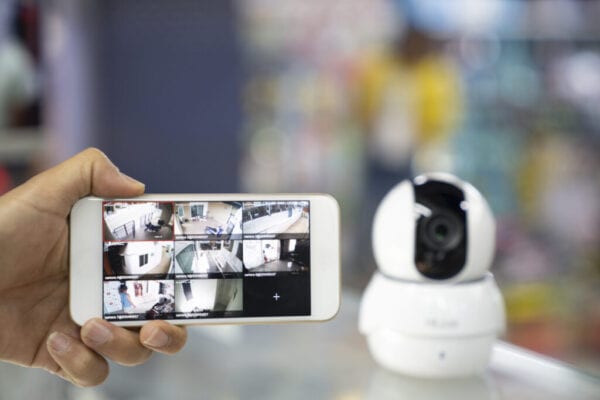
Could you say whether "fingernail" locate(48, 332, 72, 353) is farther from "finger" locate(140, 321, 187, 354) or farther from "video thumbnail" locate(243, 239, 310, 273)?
"video thumbnail" locate(243, 239, 310, 273)

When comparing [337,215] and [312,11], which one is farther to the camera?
[312,11]

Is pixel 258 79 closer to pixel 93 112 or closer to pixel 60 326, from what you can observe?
pixel 93 112

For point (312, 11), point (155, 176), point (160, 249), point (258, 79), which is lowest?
point (155, 176)

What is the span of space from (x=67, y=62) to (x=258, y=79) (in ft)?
2.30

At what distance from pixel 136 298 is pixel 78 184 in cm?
14

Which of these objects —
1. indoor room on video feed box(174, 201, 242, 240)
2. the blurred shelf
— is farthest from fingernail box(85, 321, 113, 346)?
the blurred shelf

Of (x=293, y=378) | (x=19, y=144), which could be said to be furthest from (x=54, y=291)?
(x=19, y=144)

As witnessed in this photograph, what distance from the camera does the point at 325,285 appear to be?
0.81 meters

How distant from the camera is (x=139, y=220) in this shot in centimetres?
79

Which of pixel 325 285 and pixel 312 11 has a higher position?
pixel 312 11

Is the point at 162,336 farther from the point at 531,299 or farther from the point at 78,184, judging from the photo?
the point at 531,299

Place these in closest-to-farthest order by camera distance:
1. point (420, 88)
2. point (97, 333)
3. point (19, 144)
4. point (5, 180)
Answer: point (97, 333) → point (5, 180) → point (19, 144) → point (420, 88)

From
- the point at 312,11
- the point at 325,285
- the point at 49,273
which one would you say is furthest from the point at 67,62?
the point at 325,285

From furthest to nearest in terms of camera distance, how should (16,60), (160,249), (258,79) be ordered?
(258,79) → (16,60) → (160,249)
